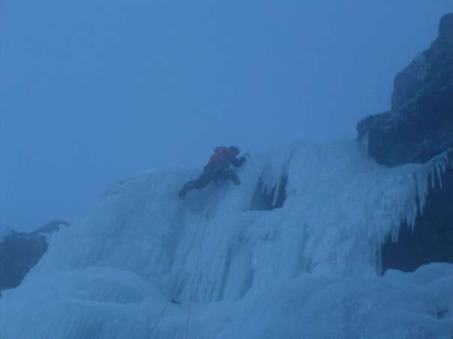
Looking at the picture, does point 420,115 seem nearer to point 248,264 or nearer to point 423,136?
point 423,136

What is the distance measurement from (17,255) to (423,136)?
10109mm

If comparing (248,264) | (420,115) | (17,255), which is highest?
(420,115)

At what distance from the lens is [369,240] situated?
10680 mm

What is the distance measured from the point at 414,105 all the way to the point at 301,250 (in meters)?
3.82

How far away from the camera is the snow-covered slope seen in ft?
25.5

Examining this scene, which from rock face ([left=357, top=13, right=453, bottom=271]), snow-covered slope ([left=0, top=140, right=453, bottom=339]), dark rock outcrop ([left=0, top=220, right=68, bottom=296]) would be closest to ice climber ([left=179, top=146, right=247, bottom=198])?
snow-covered slope ([left=0, top=140, right=453, bottom=339])

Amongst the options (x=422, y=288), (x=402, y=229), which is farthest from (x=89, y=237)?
(x=422, y=288)

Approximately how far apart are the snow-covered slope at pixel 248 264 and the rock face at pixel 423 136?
0.29 metres

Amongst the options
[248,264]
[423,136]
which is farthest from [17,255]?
[423,136]

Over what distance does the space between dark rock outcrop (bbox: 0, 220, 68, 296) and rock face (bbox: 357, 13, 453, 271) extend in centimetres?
861

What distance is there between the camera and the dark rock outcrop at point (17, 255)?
15359 mm

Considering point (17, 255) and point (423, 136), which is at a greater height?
point (423, 136)

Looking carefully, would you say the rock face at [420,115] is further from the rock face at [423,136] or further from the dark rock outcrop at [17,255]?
the dark rock outcrop at [17,255]

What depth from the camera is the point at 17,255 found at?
15.8 metres
